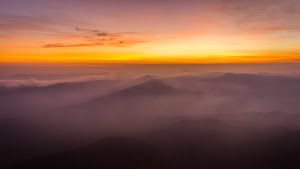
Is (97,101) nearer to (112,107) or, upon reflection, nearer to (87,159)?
(112,107)

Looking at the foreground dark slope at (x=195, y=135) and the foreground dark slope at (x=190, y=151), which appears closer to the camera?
the foreground dark slope at (x=190, y=151)

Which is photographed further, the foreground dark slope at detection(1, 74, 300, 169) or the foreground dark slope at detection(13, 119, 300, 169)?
the foreground dark slope at detection(1, 74, 300, 169)

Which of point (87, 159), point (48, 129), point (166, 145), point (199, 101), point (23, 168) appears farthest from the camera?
point (199, 101)

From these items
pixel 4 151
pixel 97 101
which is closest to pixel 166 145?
pixel 4 151

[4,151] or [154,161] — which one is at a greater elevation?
[4,151]

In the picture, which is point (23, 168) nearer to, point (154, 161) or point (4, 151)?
point (4, 151)

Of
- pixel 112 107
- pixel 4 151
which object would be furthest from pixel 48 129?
pixel 112 107

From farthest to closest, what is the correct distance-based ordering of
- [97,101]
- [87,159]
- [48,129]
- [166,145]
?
[97,101] → [48,129] → [166,145] → [87,159]

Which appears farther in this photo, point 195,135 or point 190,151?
point 195,135

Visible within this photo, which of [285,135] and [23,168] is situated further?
[285,135]
